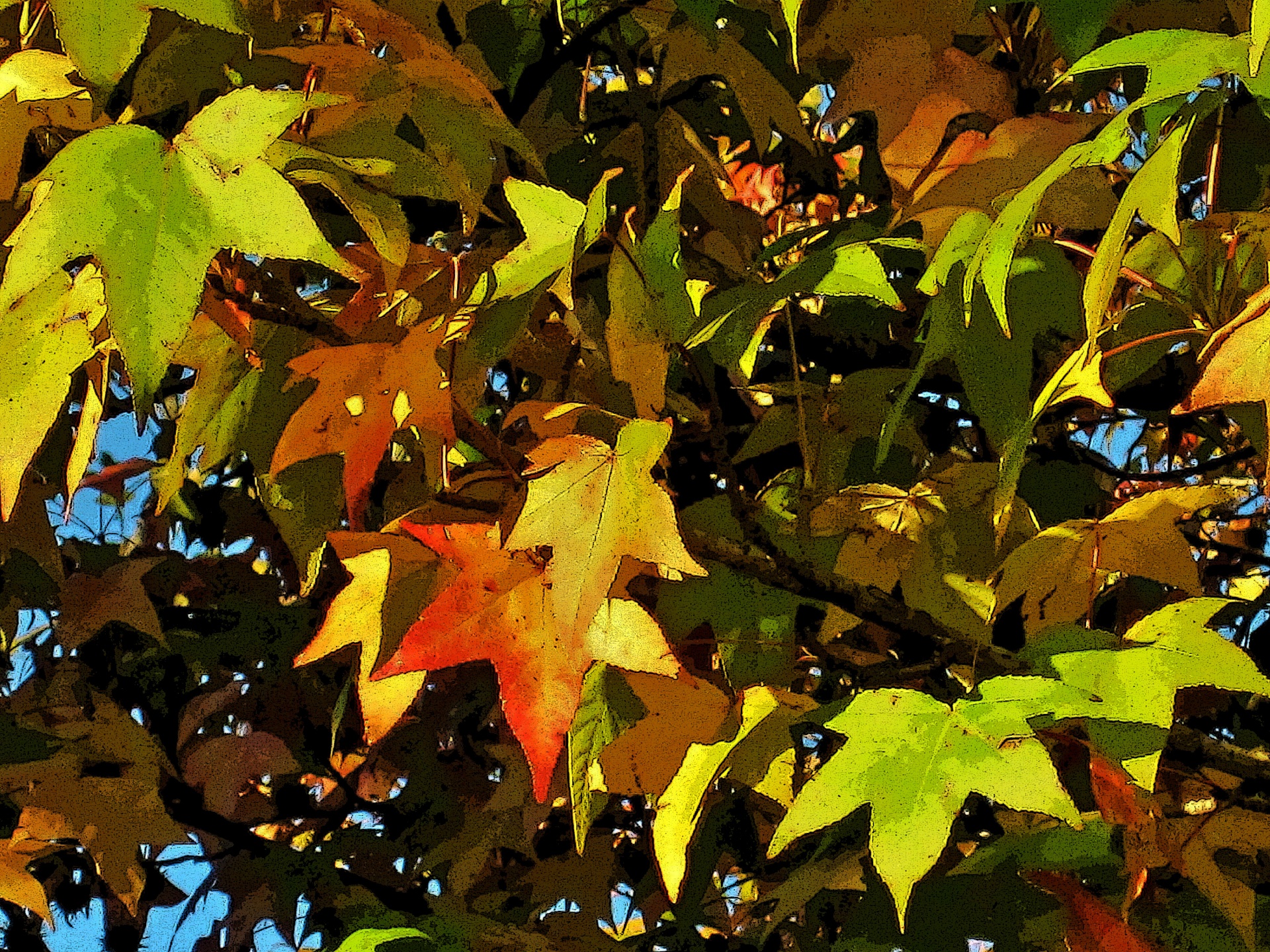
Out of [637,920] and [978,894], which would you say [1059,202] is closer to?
[978,894]

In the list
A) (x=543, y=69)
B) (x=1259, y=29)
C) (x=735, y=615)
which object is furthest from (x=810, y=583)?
(x=543, y=69)

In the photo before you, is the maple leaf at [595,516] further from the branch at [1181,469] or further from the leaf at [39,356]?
the branch at [1181,469]

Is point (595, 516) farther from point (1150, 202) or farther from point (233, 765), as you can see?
point (233, 765)

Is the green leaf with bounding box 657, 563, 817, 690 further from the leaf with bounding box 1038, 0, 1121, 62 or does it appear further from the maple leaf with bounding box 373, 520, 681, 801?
the leaf with bounding box 1038, 0, 1121, 62

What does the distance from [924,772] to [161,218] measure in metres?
0.47

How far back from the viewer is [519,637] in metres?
0.69

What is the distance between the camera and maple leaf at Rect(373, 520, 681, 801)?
651 mm

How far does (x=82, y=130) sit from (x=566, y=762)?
1.73 feet

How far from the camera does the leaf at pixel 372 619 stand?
2.40 feet

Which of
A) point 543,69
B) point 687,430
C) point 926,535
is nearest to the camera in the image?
point 926,535

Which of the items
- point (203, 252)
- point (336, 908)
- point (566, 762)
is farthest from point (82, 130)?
point (336, 908)

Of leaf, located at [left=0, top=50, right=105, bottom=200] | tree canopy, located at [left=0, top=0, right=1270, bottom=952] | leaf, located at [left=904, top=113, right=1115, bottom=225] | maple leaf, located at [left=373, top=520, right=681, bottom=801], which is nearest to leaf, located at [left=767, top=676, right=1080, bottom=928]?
tree canopy, located at [left=0, top=0, right=1270, bottom=952]

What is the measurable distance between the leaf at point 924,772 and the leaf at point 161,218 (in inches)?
14.0

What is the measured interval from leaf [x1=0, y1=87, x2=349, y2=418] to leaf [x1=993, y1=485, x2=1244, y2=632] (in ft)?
1.55
